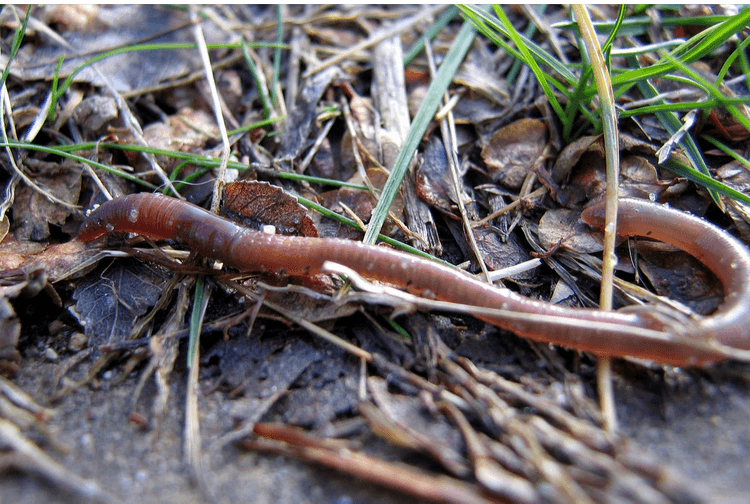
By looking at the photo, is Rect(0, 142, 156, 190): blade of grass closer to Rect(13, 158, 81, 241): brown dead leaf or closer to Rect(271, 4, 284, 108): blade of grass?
Rect(13, 158, 81, 241): brown dead leaf

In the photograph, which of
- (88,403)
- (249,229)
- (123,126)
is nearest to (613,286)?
(249,229)

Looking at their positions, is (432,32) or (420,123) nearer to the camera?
(420,123)

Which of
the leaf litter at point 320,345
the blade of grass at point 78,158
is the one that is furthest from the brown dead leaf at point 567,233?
the blade of grass at point 78,158

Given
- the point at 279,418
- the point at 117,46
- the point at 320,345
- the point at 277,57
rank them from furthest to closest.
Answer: the point at 117,46
the point at 277,57
the point at 320,345
the point at 279,418

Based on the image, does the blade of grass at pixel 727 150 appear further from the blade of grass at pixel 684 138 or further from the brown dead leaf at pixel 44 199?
the brown dead leaf at pixel 44 199

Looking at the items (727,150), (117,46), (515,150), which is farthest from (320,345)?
(117,46)

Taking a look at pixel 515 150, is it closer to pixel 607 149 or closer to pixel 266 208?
pixel 607 149

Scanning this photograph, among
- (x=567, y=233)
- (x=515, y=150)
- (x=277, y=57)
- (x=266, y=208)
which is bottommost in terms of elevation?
(x=266, y=208)

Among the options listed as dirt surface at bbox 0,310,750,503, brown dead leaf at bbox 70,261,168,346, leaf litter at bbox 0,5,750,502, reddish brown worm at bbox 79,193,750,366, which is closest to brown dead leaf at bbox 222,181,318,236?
leaf litter at bbox 0,5,750,502
